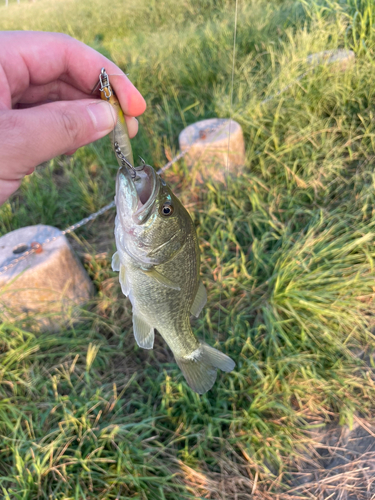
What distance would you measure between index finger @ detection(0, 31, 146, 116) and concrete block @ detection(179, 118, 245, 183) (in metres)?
1.57

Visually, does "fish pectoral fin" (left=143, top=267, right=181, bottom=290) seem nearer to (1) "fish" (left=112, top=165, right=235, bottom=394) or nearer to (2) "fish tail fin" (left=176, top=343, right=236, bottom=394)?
→ (1) "fish" (left=112, top=165, right=235, bottom=394)

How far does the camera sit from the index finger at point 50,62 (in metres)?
1.59

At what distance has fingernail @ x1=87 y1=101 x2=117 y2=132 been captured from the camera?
47.3 inches

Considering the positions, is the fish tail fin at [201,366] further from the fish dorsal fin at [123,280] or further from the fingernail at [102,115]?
the fingernail at [102,115]

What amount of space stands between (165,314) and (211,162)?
2168 millimetres

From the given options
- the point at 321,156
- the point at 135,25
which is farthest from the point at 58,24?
the point at 321,156

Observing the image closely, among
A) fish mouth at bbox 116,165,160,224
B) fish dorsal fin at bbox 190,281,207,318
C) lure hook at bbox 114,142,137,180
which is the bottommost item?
fish dorsal fin at bbox 190,281,207,318

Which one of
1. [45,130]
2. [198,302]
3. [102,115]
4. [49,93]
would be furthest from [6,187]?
[49,93]

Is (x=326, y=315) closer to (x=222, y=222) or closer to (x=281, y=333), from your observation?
(x=281, y=333)

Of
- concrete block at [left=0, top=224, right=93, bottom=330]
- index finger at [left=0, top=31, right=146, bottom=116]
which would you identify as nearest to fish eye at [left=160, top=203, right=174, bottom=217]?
index finger at [left=0, top=31, right=146, bottom=116]

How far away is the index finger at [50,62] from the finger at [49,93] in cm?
9

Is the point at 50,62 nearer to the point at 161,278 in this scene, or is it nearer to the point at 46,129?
the point at 46,129

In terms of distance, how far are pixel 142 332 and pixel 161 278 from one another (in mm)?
284

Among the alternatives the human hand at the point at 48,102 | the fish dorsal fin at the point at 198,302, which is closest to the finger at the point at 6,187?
the human hand at the point at 48,102
